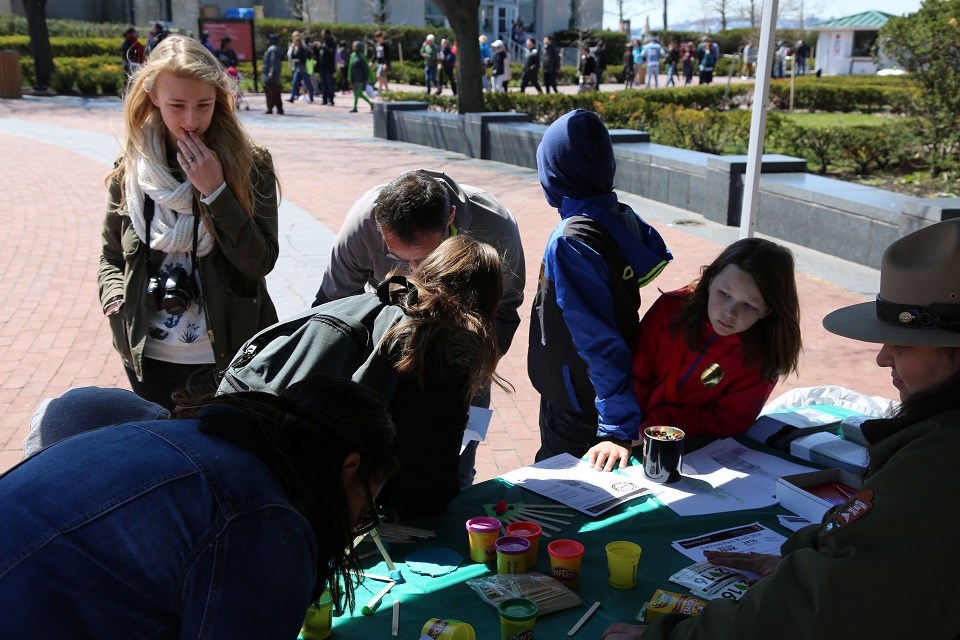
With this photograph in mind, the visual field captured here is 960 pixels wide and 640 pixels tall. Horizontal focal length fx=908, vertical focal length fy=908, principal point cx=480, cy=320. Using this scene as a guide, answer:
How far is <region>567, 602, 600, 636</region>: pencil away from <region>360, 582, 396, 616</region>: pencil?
0.46 meters

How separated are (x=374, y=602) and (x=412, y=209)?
127cm

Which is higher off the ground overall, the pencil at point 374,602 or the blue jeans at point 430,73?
the blue jeans at point 430,73

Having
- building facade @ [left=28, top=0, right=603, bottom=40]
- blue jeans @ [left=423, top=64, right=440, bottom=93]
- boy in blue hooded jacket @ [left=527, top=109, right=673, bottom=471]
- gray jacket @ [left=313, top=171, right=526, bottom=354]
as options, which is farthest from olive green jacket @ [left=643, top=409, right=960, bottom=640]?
building facade @ [left=28, top=0, right=603, bottom=40]

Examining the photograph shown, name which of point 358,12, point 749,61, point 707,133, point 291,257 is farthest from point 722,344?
point 358,12

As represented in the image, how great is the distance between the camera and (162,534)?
136 centimetres

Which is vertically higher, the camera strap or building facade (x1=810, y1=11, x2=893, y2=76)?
building facade (x1=810, y1=11, x2=893, y2=76)

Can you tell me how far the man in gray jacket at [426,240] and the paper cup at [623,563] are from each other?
110cm

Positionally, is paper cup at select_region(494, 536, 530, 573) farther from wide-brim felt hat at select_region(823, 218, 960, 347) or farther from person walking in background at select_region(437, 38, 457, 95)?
person walking in background at select_region(437, 38, 457, 95)

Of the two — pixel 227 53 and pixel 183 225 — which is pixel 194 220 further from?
pixel 227 53

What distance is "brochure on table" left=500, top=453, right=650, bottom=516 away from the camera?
2.70 m

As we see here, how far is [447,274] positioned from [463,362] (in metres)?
0.26

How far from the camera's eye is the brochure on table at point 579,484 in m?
2.70

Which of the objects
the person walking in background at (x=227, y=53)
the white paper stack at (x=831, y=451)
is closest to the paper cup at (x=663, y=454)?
the white paper stack at (x=831, y=451)

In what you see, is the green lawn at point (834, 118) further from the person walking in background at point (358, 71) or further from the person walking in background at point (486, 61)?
the person walking in background at point (486, 61)
